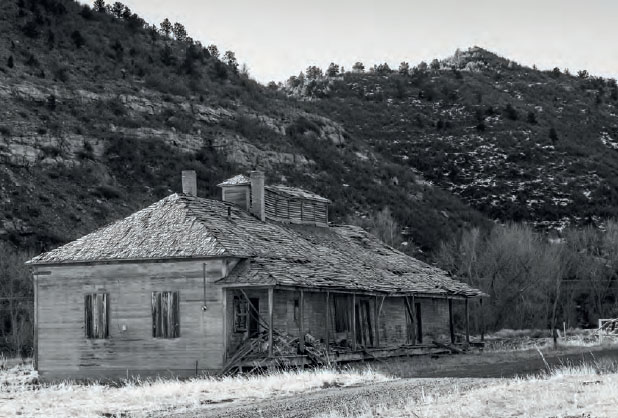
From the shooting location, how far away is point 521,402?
56.5 ft

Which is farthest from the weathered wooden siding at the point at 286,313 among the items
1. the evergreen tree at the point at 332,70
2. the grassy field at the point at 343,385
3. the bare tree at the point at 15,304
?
the evergreen tree at the point at 332,70

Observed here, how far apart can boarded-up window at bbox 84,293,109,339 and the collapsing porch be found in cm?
406

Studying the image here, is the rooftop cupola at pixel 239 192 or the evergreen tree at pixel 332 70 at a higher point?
the evergreen tree at pixel 332 70

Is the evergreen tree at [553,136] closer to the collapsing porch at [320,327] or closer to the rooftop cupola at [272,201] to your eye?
the collapsing porch at [320,327]

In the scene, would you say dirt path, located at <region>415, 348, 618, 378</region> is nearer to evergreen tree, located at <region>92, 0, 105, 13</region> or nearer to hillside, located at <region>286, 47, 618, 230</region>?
hillside, located at <region>286, 47, 618, 230</region>

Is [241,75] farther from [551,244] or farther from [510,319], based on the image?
[510,319]

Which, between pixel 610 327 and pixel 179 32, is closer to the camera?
pixel 610 327

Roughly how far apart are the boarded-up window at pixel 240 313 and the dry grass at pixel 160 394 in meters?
2.66

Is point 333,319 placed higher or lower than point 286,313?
lower

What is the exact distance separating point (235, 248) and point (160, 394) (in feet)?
27.0

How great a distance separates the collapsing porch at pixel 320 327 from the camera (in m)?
29.9

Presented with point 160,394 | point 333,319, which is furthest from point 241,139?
point 160,394

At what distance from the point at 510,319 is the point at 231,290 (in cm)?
3156

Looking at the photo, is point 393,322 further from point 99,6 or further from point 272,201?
point 99,6
